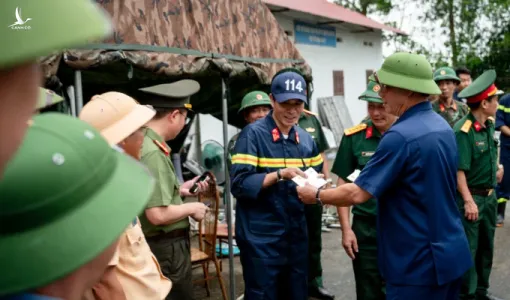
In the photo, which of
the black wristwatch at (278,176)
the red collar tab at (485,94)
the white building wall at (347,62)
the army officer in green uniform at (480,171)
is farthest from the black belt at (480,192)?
the white building wall at (347,62)

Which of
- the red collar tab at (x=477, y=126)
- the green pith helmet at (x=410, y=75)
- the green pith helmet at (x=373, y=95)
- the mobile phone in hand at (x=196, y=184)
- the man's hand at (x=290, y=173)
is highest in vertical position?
the green pith helmet at (x=410, y=75)

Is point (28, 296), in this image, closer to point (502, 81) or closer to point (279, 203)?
point (279, 203)

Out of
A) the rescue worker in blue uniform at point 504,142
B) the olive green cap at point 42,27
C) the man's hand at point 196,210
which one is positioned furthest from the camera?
the rescue worker in blue uniform at point 504,142

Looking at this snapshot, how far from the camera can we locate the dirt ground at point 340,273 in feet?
18.7

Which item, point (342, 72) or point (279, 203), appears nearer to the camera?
point (279, 203)

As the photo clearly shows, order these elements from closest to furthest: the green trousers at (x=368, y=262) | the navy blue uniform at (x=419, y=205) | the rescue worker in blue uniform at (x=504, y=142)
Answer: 1. the navy blue uniform at (x=419, y=205)
2. the green trousers at (x=368, y=262)
3. the rescue worker in blue uniform at (x=504, y=142)

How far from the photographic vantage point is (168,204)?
311 centimetres

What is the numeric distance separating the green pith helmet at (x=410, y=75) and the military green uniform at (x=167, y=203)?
1.39 meters

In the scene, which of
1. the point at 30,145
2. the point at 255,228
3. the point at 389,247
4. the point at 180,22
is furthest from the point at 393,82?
the point at 30,145

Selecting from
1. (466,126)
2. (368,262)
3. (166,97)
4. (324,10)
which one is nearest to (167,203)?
(166,97)

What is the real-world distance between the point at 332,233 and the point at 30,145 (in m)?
7.65

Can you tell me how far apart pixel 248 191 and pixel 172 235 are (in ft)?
1.99

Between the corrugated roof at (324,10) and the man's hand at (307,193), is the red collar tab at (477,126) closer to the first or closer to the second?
the man's hand at (307,193)

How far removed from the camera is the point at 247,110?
5703 millimetres
